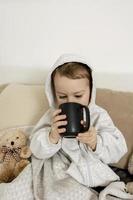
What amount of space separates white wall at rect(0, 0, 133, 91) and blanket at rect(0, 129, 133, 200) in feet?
1.61

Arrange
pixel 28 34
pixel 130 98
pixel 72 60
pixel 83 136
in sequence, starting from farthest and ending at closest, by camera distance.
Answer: pixel 28 34 < pixel 130 98 < pixel 72 60 < pixel 83 136

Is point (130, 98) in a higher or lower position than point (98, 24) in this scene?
lower

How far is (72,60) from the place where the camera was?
1312 millimetres

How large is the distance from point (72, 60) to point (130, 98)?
0.30m

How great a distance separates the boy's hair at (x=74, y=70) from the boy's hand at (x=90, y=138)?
197 millimetres

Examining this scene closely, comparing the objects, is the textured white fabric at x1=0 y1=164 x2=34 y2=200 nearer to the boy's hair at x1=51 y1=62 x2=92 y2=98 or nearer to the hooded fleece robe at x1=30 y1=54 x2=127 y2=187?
the hooded fleece robe at x1=30 y1=54 x2=127 y2=187

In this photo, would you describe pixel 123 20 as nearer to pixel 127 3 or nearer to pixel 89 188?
pixel 127 3

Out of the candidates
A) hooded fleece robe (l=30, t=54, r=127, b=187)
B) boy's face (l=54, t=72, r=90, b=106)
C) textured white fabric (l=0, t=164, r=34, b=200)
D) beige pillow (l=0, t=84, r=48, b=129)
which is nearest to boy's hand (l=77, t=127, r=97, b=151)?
hooded fleece robe (l=30, t=54, r=127, b=187)

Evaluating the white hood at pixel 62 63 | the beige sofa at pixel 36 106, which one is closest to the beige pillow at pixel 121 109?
the beige sofa at pixel 36 106

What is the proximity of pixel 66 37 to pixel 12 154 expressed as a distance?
59cm

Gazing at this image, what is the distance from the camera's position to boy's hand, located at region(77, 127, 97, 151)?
46.4 inches

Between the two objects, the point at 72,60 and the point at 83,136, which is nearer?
the point at 83,136

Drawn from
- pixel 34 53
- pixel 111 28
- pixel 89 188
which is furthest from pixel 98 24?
pixel 89 188

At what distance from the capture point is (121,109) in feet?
4.66
